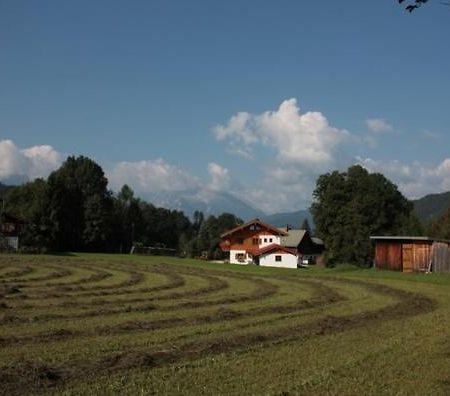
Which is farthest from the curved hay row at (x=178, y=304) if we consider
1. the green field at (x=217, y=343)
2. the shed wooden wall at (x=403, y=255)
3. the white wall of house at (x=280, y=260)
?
the white wall of house at (x=280, y=260)

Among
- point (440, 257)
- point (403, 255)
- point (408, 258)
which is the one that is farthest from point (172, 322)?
point (403, 255)

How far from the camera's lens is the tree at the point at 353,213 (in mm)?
81312

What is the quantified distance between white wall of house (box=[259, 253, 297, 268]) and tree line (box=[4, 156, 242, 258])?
95.0 feet

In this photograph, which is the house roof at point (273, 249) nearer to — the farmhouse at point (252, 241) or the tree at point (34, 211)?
the farmhouse at point (252, 241)

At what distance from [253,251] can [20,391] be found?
92.2 metres

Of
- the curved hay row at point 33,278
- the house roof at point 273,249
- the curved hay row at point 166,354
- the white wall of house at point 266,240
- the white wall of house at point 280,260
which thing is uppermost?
the white wall of house at point 266,240

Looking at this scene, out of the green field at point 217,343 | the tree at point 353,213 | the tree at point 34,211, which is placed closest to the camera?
the green field at point 217,343

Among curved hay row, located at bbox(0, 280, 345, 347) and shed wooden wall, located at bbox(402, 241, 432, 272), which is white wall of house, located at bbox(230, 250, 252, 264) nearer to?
shed wooden wall, located at bbox(402, 241, 432, 272)

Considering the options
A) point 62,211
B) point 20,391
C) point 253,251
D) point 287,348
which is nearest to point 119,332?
point 287,348

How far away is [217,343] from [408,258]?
49361 mm

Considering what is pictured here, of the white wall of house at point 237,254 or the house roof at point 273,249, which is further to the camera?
the white wall of house at point 237,254

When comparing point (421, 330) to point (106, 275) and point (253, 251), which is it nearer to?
point (106, 275)

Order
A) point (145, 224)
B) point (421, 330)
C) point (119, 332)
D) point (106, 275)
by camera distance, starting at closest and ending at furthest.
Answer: point (119, 332) < point (421, 330) < point (106, 275) < point (145, 224)

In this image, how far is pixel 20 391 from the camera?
11.0 metres
